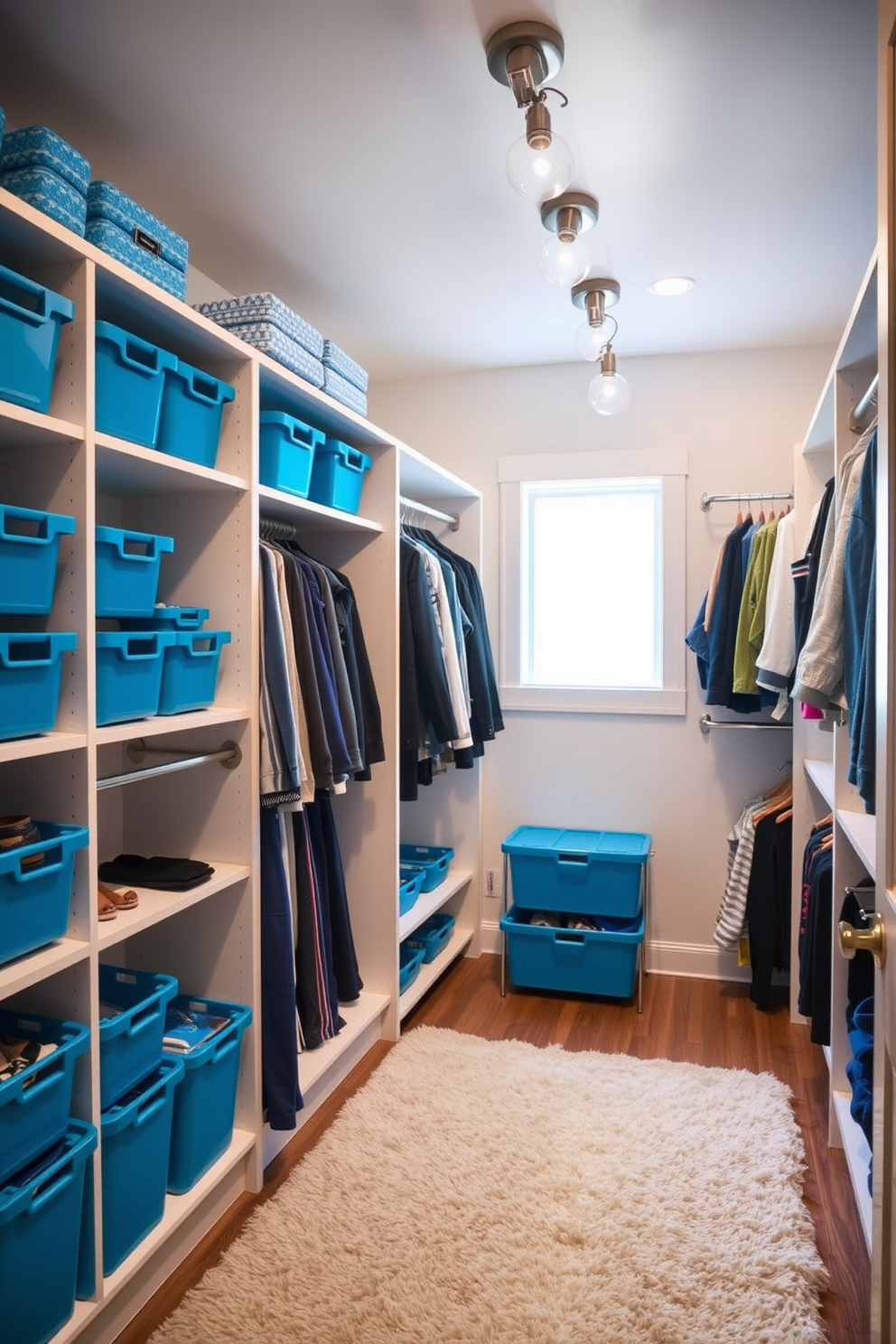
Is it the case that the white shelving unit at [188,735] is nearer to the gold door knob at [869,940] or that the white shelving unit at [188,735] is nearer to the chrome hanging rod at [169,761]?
the chrome hanging rod at [169,761]

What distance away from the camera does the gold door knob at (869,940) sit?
41.2 inches

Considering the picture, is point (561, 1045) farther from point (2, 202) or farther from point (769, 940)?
point (2, 202)

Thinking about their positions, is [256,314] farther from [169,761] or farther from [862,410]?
[862,410]

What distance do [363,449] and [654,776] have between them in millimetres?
1775

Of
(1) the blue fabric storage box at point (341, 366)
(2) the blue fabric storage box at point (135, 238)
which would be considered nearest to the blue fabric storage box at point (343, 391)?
(1) the blue fabric storage box at point (341, 366)

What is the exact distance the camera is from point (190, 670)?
1.86 metres

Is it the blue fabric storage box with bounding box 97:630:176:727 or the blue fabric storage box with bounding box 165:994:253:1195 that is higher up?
the blue fabric storage box with bounding box 97:630:176:727

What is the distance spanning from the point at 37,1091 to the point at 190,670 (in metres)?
0.83

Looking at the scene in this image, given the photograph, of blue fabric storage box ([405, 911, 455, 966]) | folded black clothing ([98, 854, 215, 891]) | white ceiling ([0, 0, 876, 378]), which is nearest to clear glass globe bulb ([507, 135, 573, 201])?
white ceiling ([0, 0, 876, 378])

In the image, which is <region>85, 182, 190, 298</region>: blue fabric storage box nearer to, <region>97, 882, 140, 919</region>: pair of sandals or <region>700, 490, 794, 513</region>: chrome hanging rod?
<region>97, 882, 140, 919</region>: pair of sandals

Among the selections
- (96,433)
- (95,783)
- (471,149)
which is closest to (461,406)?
(471,149)

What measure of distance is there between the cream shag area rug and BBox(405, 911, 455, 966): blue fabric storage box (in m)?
0.71

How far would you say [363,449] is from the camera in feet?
9.21

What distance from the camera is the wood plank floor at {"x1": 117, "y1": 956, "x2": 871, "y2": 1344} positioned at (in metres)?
1.79
